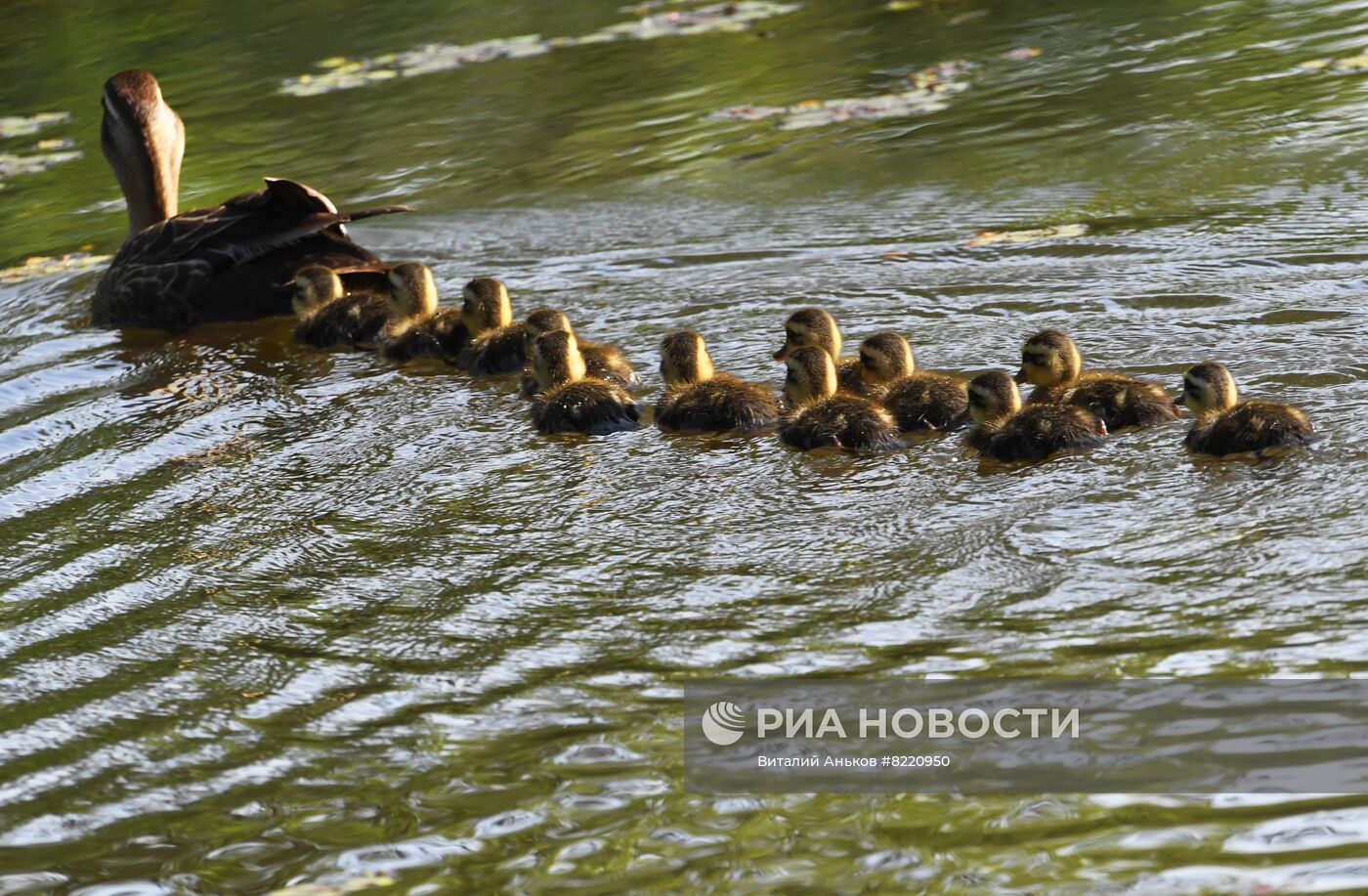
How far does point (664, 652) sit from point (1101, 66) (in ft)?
21.3

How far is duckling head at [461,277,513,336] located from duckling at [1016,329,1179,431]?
82.4 inches

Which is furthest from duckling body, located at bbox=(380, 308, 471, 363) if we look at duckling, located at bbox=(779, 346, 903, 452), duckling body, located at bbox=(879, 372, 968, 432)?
duckling body, located at bbox=(879, 372, 968, 432)

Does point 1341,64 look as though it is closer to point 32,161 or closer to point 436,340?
point 436,340

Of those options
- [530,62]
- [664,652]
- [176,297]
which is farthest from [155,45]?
[664,652]

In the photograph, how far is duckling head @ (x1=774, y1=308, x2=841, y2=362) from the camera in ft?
18.7

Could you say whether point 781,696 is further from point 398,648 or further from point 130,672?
point 130,672

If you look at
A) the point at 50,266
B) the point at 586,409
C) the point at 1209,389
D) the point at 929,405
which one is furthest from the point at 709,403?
the point at 50,266

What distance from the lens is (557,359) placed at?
563 centimetres

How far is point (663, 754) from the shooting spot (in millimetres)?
3326

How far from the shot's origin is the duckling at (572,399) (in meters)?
5.41

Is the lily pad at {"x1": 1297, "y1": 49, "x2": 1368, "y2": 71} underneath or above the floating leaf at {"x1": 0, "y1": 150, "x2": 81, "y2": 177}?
underneath

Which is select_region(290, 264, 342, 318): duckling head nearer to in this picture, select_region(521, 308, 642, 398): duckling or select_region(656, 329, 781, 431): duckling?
select_region(521, 308, 642, 398): duckling

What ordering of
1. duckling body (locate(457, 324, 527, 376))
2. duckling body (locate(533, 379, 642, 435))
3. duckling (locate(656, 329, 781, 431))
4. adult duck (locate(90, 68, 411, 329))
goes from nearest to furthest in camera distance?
duckling (locate(656, 329, 781, 431)) < duckling body (locate(533, 379, 642, 435)) < duckling body (locate(457, 324, 527, 376)) < adult duck (locate(90, 68, 411, 329))

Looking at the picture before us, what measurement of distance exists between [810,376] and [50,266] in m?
4.80
